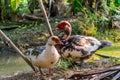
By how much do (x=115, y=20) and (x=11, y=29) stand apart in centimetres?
340

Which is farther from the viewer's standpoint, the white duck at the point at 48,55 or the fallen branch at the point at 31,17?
the fallen branch at the point at 31,17

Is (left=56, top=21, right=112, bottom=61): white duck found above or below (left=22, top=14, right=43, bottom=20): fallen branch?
above

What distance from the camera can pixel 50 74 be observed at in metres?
6.71

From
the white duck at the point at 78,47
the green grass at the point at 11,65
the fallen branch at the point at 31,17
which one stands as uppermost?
the white duck at the point at 78,47

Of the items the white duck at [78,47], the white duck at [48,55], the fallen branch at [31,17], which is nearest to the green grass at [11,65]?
the white duck at [78,47]

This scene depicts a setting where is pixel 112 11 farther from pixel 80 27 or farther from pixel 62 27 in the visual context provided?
pixel 62 27

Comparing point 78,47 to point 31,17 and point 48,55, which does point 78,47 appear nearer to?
point 48,55

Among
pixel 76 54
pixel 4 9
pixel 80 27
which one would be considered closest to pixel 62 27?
pixel 76 54

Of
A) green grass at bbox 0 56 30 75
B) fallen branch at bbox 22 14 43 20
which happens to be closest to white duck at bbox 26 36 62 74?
green grass at bbox 0 56 30 75

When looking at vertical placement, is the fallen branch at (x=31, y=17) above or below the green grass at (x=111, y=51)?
above

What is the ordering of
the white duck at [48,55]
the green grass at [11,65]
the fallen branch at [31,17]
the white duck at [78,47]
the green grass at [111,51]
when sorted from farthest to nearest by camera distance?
the fallen branch at [31,17] < the green grass at [111,51] < the green grass at [11,65] < the white duck at [78,47] < the white duck at [48,55]

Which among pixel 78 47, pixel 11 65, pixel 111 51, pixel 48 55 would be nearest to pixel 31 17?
pixel 111 51

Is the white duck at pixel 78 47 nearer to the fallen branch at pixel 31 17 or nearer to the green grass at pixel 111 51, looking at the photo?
the green grass at pixel 111 51

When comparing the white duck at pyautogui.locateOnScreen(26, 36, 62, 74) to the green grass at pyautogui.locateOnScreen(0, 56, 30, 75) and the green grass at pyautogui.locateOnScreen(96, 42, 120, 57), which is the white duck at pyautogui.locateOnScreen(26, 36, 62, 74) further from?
the green grass at pyautogui.locateOnScreen(96, 42, 120, 57)
